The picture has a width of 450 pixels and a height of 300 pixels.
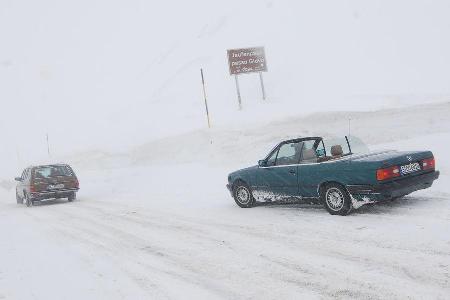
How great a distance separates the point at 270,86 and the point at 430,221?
24140mm

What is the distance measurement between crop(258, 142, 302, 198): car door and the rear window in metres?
9.79

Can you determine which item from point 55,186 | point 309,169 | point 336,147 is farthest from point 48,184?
point 336,147

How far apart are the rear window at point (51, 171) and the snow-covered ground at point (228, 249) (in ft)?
9.67

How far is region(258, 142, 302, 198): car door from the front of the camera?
879 centimetres

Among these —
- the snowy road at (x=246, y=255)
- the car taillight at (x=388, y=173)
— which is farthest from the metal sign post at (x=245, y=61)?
the car taillight at (x=388, y=173)

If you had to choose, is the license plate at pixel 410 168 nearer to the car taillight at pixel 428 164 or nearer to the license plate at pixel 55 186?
the car taillight at pixel 428 164

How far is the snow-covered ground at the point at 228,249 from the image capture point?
4781 mm

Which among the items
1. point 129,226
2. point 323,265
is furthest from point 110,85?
point 323,265

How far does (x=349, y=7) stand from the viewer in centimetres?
3438

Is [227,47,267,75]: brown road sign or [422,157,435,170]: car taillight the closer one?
[422,157,435,170]: car taillight

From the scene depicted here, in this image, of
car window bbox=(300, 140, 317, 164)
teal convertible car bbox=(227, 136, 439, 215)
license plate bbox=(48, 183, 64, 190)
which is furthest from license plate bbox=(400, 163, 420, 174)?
license plate bbox=(48, 183, 64, 190)

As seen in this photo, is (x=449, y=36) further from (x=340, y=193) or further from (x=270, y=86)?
(x=340, y=193)

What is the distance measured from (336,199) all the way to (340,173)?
522 mm

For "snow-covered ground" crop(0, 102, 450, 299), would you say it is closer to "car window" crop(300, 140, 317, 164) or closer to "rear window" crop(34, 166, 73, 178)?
"car window" crop(300, 140, 317, 164)
